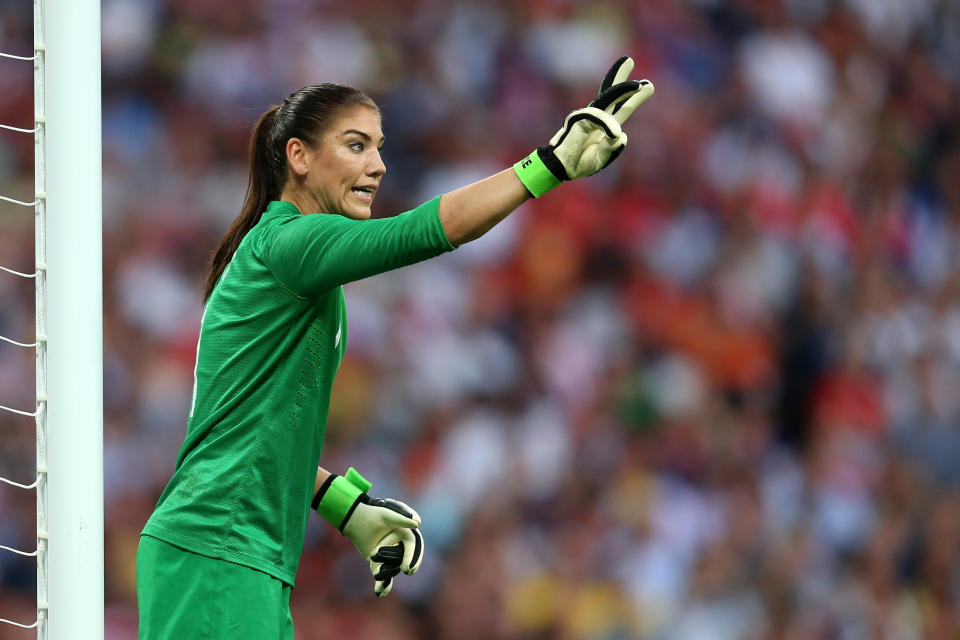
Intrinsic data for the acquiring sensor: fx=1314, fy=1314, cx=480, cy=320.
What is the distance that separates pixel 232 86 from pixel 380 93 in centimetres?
72

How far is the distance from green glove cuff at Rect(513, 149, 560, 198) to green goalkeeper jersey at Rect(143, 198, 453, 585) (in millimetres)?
370

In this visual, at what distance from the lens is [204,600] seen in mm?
2318

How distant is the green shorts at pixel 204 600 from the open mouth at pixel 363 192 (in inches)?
29.7

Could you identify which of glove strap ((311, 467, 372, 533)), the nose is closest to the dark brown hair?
the nose

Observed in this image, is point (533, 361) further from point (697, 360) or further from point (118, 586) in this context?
point (118, 586)

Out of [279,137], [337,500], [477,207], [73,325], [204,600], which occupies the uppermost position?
[279,137]

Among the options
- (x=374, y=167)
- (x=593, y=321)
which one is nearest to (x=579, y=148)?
(x=374, y=167)

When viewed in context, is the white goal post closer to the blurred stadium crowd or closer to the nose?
the nose

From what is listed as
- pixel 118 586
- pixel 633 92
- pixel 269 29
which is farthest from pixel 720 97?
pixel 633 92

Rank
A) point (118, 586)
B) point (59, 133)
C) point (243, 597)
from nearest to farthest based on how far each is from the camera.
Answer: point (243, 597) → point (59, 133) → point (118, 586)

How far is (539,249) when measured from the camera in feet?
20.1

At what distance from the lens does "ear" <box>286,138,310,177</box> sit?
2.57 m

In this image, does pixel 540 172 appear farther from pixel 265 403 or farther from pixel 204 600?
pixel 204 600

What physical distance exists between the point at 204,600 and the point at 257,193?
0.82m
